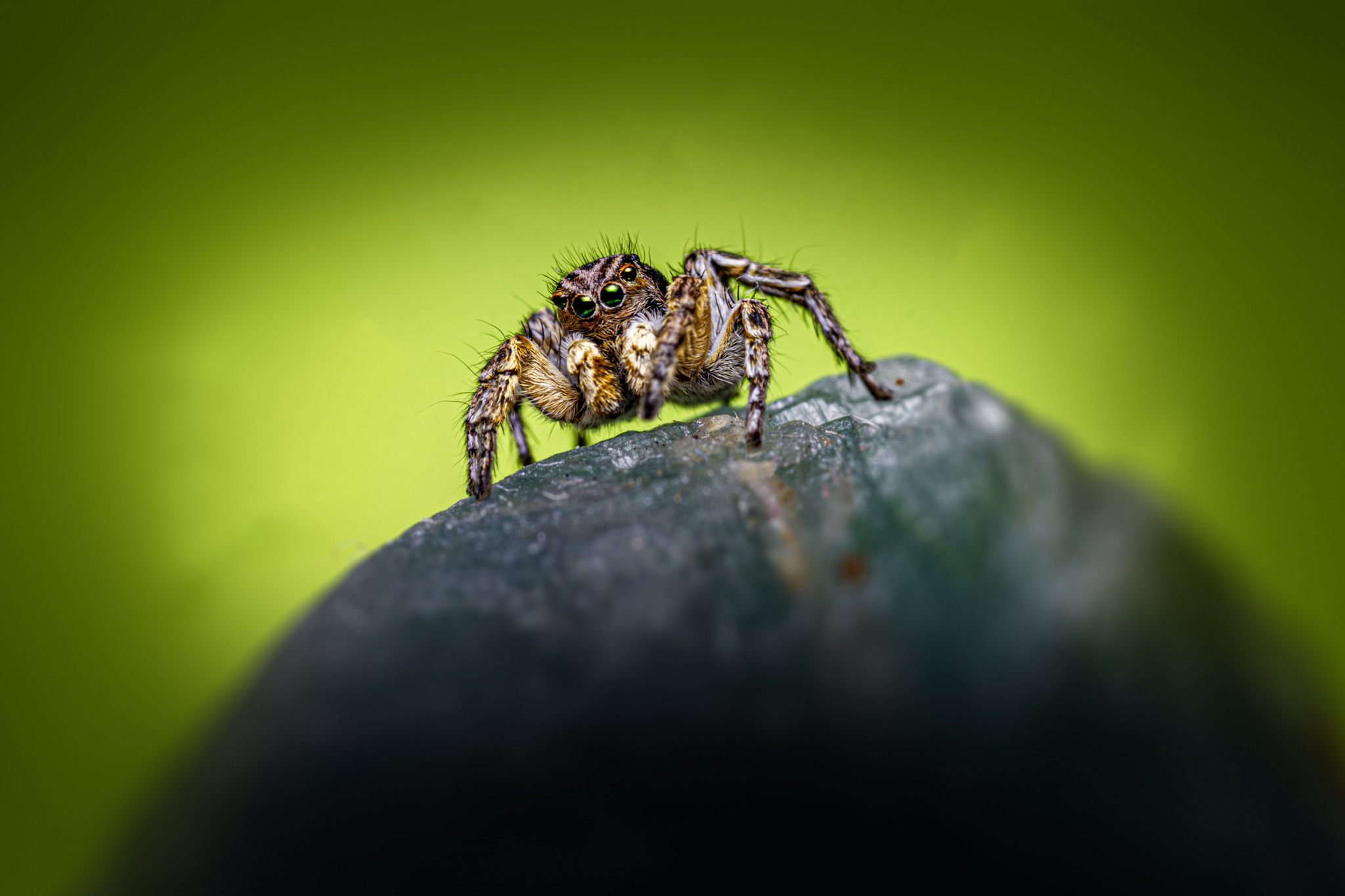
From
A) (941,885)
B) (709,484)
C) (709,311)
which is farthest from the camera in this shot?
(709,311)

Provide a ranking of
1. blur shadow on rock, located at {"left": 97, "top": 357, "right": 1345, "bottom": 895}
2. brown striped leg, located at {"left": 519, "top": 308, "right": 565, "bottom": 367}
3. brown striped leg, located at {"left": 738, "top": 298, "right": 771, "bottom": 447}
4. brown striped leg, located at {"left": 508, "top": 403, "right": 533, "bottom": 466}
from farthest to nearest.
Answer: brown striped leg, located at {"left": 508, "top": 403, "right": 533, "bottom": 466} → brown striped leg, located at {"left": 519, "top": 308, "right": 565, "bottom": 367} → brown striped leg, located at {"left": 738, "top": 298, "right": 771, "bottom": 447} → blur shadow on rock, located at {"left": 97, "top": 357, "right": 1345, "bottom": 895}

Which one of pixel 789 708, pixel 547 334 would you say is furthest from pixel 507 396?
pixel 789 708

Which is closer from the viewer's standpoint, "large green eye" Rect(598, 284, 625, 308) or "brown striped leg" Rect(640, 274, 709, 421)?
"brown striped leg" Rect(640, 274, 709, 421)

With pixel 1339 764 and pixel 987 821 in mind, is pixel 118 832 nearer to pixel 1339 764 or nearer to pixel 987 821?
pixel 987 821

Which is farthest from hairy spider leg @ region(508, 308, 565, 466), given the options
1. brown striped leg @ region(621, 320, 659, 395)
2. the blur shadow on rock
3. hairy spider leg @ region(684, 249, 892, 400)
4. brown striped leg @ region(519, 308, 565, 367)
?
the blur shadow on rock

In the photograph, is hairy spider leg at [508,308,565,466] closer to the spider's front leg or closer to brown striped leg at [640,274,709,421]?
the spider's front leg

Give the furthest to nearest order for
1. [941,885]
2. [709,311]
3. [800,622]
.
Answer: [709,311] → [800,622] → [941,885]

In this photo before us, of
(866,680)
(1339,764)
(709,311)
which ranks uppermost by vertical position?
(709,311)

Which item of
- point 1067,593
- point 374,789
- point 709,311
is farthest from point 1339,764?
point 374,789
